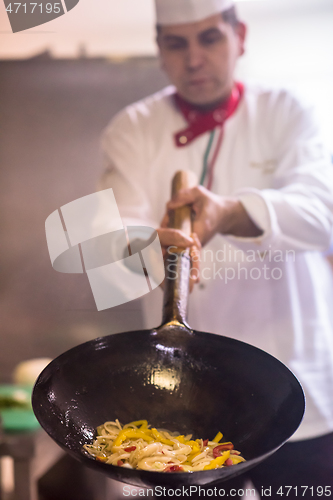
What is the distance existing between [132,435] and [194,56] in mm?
552

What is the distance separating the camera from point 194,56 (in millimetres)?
614

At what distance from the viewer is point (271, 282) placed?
639 mm

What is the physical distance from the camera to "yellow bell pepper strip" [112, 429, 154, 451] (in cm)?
41

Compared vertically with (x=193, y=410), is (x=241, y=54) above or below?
above

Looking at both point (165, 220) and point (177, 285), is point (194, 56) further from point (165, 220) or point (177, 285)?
point (177, 285)

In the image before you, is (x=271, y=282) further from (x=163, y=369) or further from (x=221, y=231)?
(x=163, y=369)

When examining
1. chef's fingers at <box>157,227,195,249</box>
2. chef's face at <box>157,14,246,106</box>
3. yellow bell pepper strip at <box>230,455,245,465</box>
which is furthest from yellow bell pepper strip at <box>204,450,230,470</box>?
chef's face at <box>157,14,246,106</box>

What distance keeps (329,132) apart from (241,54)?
0.19m

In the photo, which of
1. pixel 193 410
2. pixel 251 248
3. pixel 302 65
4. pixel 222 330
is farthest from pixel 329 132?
pixel 193 410

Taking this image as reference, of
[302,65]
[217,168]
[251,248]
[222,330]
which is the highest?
[302,65]

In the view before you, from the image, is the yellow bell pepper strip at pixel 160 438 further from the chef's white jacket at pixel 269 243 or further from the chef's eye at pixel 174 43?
the chef's eye at pixel 174 43

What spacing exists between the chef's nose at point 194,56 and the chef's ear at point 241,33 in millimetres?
70

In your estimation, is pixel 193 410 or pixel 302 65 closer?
pixel 193 410

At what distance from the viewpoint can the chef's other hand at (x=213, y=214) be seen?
0.57 meters
